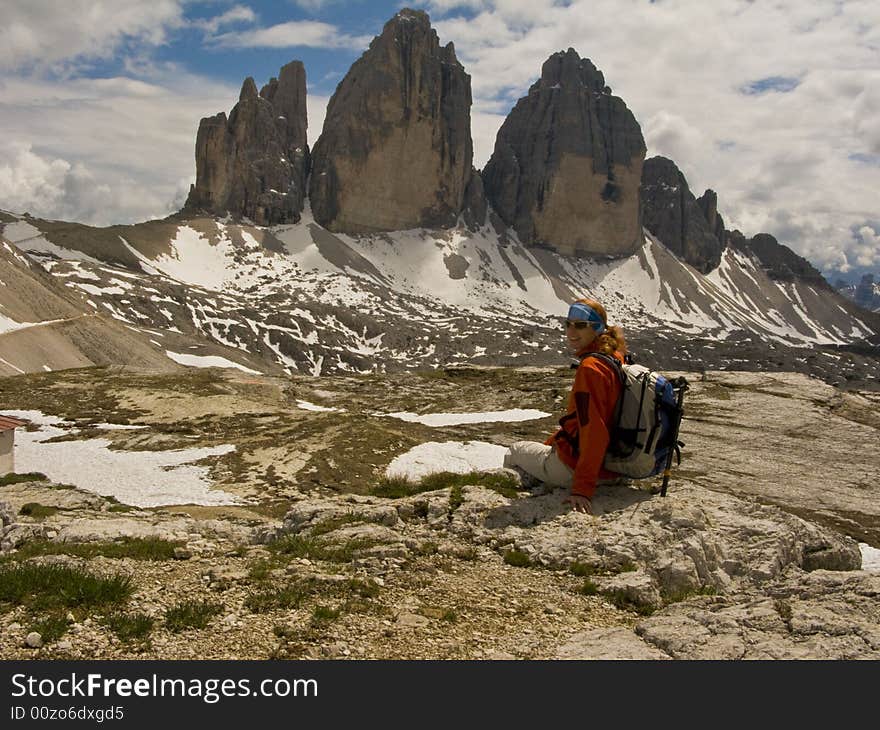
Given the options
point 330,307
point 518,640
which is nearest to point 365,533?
point 518,640

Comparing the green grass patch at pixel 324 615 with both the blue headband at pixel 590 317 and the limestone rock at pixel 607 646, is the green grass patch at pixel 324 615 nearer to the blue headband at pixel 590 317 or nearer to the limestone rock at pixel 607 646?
the limestone rock at pixel 607 646

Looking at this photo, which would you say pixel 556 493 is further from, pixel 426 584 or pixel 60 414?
pixel 60 414

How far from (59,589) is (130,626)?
145 cm

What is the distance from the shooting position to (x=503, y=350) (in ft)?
472

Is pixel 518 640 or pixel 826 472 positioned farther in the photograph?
pixel 826 472

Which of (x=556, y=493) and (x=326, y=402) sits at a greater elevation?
(x=556, y=493)

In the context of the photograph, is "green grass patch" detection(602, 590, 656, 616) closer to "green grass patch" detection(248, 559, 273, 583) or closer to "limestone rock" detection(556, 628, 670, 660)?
"limestone rock" detection(556, 628, 670, 660)

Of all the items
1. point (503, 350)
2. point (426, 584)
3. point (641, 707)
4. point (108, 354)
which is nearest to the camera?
point (641, 707)

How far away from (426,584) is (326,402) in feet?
131

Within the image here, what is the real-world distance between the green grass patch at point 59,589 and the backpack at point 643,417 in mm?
7165

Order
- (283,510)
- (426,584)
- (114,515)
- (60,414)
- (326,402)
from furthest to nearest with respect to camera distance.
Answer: (326,402) < (60,414) < (283,510) < (114,515) < (426,584)

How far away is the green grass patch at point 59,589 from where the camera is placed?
733 cm

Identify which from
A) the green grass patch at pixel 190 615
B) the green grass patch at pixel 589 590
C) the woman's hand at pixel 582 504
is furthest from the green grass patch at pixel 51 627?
the woman's hand at pixel 582 504

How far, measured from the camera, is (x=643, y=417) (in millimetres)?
9883
